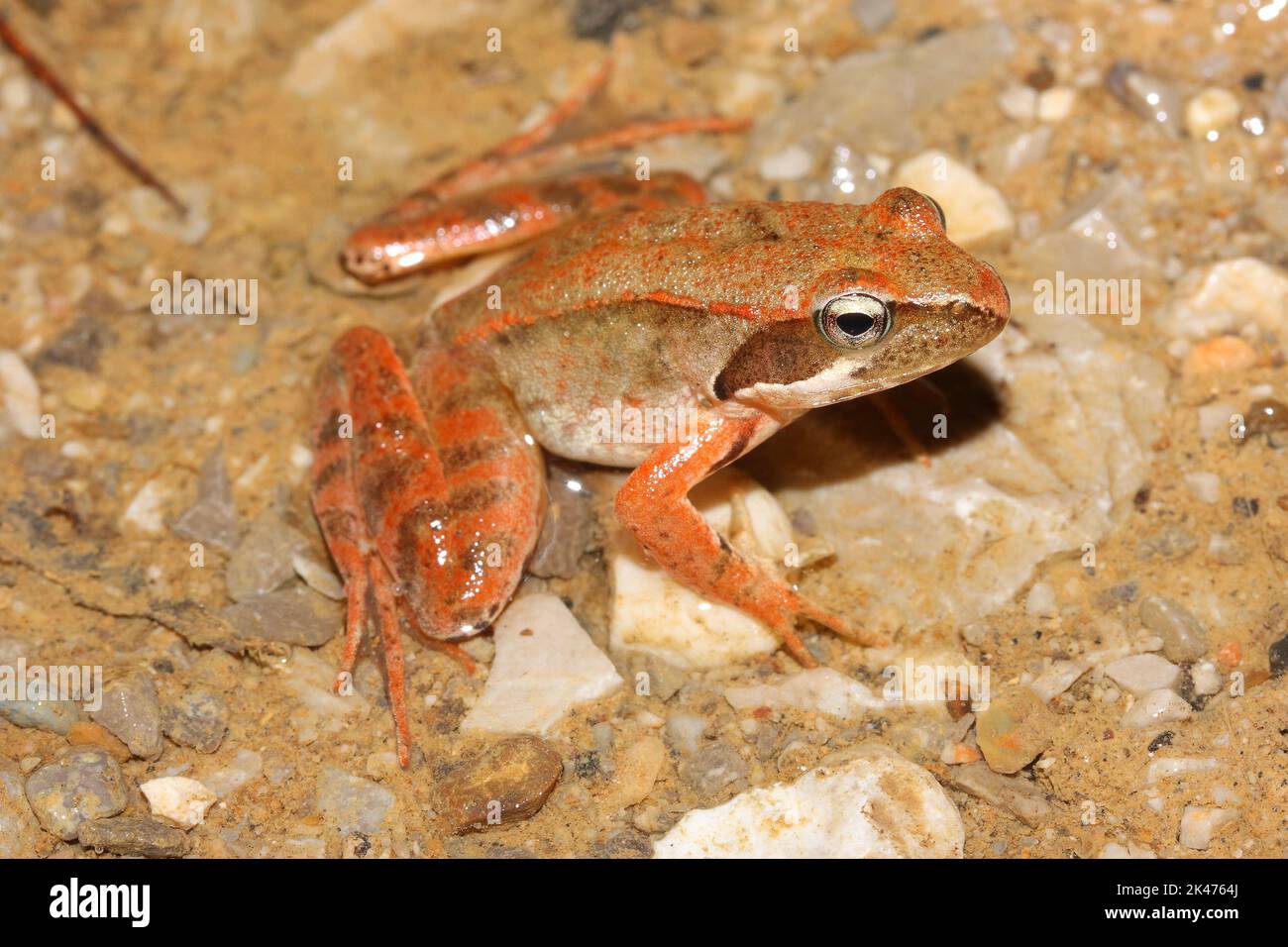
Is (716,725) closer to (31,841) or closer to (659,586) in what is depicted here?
(659,586)

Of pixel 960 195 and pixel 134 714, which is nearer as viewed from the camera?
pixel 134 714

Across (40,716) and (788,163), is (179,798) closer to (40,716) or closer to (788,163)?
(40,716)

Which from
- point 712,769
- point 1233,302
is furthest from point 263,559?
point 1233,302

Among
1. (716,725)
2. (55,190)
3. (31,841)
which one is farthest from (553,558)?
(55,190)

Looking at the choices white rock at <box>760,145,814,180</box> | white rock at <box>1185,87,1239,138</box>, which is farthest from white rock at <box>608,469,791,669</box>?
white rock at <box>1185,87,1239,138</box>

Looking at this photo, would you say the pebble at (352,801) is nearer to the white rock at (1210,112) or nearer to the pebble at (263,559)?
the pebble at (263,559)
